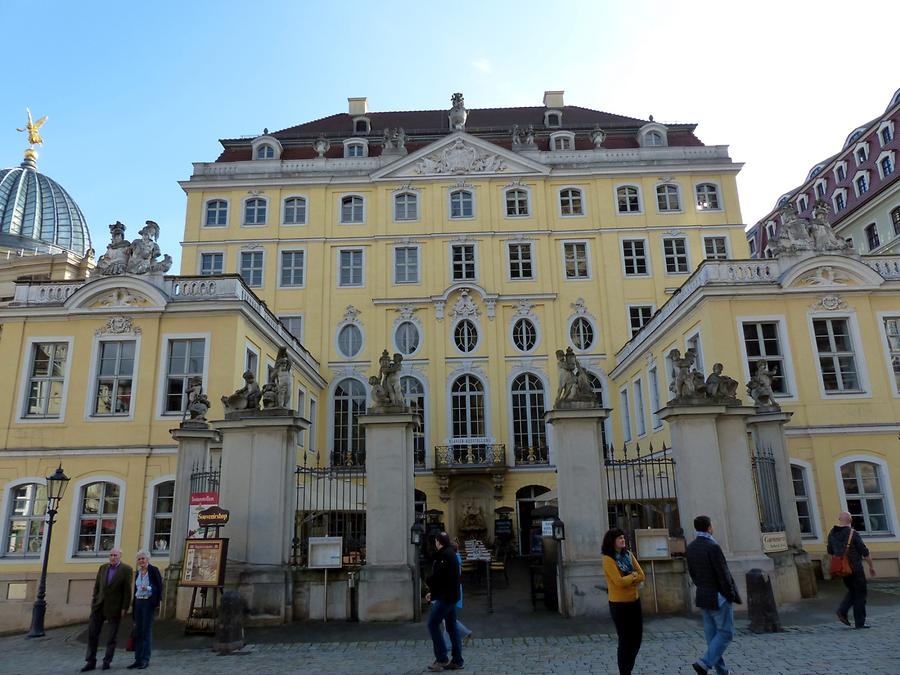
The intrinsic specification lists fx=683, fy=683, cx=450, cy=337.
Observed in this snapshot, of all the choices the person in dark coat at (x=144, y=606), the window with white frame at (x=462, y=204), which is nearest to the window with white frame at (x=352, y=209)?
the window with white frame at (x=462, y=204)

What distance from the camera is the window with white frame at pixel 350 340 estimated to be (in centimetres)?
3114

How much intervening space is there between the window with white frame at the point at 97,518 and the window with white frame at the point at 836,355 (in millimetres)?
21203

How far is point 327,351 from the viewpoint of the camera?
31000mm

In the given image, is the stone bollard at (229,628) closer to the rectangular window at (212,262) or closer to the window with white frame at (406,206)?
the rectangular window at (212,262)

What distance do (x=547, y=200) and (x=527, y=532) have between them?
15.7 metres

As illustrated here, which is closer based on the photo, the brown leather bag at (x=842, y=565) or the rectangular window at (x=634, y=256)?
the brown leather bag at (x=842, y=565)

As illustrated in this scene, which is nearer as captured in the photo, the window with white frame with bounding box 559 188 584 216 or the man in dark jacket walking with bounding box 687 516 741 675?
the man in dark jacket walking with bounding box 687 516 741 675

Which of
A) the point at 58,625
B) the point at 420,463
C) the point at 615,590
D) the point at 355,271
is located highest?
the point at 355,271

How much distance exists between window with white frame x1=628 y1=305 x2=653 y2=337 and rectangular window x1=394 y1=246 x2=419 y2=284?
10.0 metres

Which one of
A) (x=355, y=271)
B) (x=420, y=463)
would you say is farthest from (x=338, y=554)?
(x=355, y=271)

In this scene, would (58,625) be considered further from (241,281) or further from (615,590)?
(615,590)

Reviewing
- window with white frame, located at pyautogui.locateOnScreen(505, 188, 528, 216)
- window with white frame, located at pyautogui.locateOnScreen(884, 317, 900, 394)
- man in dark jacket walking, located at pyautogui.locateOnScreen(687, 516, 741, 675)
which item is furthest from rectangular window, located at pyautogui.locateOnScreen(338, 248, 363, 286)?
man in dark jacket walking, located at pyautogui.locateOnScreen(687, 516, 741, 675)

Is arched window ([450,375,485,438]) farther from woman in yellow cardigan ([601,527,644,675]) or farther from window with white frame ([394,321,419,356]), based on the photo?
woman in yellow cardigan ([601,527,644,675])

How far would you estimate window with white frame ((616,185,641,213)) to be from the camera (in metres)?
33.1
